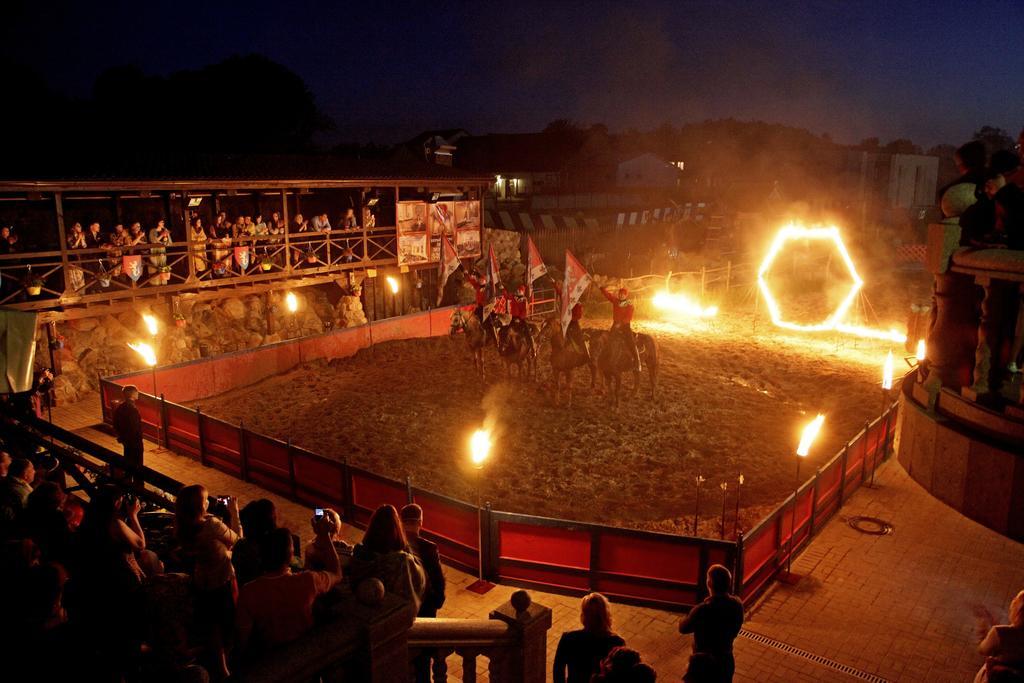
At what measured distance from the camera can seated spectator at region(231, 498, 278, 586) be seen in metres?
5.69

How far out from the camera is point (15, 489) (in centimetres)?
714

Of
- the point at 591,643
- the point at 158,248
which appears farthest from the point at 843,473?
the point at 158,248

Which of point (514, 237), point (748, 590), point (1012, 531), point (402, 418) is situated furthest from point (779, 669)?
point (514, 237)

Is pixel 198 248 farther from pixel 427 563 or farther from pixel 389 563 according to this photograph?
pixel 389 563

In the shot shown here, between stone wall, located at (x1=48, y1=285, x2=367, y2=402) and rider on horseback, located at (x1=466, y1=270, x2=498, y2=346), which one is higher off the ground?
rider on horseback, located at (x1=466, y1=270, x2=498, y2=346)

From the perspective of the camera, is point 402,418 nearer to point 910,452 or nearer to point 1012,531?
point 910,452

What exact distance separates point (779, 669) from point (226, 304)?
2049 cm

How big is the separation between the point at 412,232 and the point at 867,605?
2129 centimetres

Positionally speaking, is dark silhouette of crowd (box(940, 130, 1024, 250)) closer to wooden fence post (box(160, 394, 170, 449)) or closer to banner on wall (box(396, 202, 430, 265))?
wooden fence post (box(160, 394, 170, 449))

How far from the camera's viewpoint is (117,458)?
8500mm

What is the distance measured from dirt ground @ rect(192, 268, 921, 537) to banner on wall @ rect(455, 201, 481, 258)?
5.79 metres

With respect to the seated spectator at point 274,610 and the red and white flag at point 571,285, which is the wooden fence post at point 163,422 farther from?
the seated spectator at point 274,610

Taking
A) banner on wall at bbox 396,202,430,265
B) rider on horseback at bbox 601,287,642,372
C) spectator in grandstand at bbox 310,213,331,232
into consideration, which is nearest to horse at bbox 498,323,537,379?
rider on horseback at bbox 601,287,642,372

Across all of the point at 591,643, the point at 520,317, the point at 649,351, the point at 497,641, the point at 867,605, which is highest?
the point at 520,317
